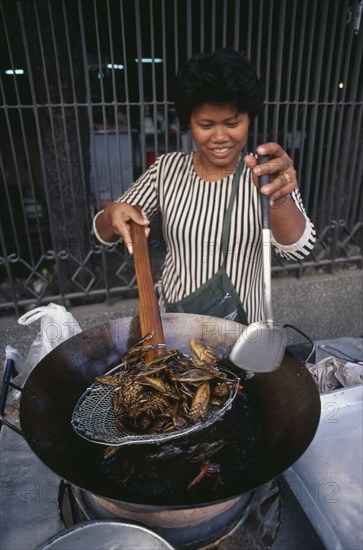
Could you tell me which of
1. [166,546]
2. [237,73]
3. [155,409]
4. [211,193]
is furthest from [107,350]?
[237,73]

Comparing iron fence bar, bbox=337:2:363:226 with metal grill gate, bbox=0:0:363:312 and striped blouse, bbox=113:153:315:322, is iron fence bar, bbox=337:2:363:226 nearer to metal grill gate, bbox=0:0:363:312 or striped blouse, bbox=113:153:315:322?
metal grill gate, bbox=0:0:363:312

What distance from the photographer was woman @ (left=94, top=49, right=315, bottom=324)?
7.18ft

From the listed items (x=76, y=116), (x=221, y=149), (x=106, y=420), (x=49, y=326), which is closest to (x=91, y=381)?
(x=106, y=420)

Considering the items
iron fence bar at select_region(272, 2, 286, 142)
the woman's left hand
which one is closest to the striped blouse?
the woman's left hand

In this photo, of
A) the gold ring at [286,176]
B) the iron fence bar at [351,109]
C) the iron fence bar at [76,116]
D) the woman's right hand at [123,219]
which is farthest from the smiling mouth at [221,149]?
the iron fence bar at [351,109]

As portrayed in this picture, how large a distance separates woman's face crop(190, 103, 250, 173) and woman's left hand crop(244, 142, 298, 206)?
0.61m

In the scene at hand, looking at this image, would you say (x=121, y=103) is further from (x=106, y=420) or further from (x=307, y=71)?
(x=106, y=420)

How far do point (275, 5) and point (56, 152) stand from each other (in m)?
3.16

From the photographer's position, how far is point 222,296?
259 cm

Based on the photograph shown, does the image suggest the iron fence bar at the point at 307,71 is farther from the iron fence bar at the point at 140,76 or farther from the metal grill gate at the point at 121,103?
the iron fence bar at the point at 140,76

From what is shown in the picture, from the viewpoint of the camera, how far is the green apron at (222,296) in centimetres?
255

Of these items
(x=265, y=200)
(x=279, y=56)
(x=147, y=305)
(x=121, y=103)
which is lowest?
(x=147, y=305)

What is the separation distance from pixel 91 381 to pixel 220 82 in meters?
1.72

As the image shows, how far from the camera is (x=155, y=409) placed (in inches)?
66.3
